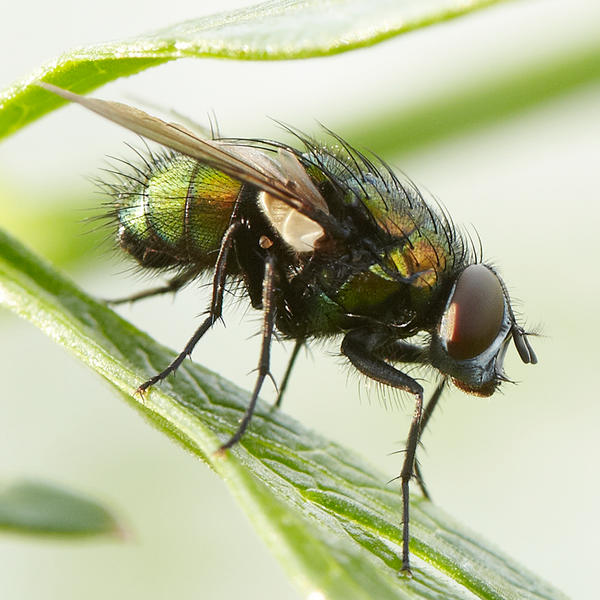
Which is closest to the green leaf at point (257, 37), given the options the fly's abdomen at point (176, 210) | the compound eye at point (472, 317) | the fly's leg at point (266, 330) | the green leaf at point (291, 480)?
the green leaf at point (291, 480)

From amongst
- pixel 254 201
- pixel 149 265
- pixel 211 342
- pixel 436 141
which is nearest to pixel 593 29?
pixel 436 141

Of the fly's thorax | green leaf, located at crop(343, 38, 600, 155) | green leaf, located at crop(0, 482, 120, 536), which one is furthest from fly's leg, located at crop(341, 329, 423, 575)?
green leaf, located at crop(343, 38, 600, 155)

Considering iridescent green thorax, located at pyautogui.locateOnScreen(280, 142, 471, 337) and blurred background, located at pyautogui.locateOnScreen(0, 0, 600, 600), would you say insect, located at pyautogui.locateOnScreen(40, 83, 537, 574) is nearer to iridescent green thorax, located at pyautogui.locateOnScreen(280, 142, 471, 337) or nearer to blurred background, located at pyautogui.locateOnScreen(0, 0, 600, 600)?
iridescent green thorax, located at pyautogui.locateOnScreen(280, 142, 471, 337)

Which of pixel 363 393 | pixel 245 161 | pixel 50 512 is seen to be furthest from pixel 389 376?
pixel 363 393

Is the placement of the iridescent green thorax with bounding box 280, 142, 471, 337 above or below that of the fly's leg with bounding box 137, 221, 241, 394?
above

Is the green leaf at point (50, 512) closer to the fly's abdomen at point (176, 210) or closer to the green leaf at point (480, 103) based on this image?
the fly's abdomen at point (176, 210)

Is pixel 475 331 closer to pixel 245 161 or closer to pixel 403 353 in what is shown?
pixel 403 353

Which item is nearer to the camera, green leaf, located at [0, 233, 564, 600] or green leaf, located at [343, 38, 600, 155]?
green leaf, located at [0, 233, 564, 600]
